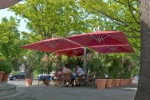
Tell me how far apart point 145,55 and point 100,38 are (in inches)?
362

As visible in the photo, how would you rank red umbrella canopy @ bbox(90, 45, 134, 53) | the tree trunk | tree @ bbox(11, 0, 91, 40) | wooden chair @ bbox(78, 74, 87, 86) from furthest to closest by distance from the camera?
tree @ bbox(11, 0, 91, 40) → red umbrella canopy @ bbox(90, 45, 134, 53) → wooden chair @ bbox(78, 74, 87, 86) → the tree trunk

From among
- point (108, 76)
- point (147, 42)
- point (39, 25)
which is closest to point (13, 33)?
point (39, 25)

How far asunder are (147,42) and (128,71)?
1384cm

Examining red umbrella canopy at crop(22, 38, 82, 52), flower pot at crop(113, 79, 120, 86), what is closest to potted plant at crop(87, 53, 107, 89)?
Answer: red umbrella canopy at crop(22, 38, 82, 52)

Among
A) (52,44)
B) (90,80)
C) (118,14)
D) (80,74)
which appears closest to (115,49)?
(118,14)

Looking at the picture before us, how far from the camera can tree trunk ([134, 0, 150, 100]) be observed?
588 cm

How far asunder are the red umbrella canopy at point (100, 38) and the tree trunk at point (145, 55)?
7798 millimetres

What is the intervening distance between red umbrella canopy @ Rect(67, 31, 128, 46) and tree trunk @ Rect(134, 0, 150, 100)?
7.80m

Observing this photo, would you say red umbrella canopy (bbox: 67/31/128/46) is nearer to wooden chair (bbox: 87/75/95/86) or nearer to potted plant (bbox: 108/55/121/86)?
potted plant (bbox: 108/55/121/86)

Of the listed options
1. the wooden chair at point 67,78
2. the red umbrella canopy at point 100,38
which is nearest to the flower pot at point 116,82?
the red umbrella canopy at point 100,38

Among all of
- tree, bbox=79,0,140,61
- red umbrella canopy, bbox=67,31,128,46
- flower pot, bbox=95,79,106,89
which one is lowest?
flower pot, bbox=95,79,106,89

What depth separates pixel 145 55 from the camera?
598 centimetres

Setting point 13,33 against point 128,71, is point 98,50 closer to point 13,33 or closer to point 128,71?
point 128,71

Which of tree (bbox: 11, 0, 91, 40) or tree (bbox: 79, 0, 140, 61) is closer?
tree (bbox: 79, 0, 140, 61)
